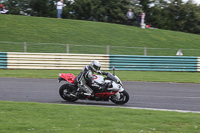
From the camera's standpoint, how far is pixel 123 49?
21531 millimetres

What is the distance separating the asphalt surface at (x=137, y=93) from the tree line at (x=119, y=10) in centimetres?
2539

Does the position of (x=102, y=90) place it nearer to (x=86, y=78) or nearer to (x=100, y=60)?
(x=86, y=78)

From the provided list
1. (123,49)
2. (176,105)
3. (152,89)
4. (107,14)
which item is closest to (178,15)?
(107,14)

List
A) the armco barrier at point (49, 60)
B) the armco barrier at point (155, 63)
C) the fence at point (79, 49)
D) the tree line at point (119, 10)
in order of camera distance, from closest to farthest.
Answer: the armco barrier at point (49, 60)
the fence at point (79, 49)
the armco barrier at point (155, 63)
the tree line at point (119, 10)

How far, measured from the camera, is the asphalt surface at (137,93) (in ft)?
33.2

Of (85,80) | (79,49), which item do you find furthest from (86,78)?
(79,49)

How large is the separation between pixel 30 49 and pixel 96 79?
11006 mm

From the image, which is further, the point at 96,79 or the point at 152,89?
the point at 152,89

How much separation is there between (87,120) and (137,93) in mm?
5380

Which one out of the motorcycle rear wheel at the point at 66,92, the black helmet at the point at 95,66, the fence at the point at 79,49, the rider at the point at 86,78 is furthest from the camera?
the fence at the point at 79,49

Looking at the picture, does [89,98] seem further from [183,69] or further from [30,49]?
[183,69]

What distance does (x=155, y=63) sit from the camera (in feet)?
67.6

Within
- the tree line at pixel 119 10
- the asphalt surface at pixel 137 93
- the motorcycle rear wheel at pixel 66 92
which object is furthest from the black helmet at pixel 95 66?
the tree line at pixel 119 10

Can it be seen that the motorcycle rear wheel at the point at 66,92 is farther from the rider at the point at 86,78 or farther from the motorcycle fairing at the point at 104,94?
the motorcycle fairing at the point at 104,94
